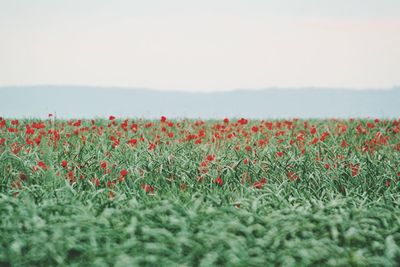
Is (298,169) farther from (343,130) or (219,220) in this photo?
(343,130)

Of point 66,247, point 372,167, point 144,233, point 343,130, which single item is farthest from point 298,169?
point 343,130

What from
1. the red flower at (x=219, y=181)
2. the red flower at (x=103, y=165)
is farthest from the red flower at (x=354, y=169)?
the red flower at (x=103, y=165)

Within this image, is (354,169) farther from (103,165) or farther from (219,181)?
(103,165)

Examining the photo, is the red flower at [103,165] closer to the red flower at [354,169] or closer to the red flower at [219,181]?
the red flower at [219,181]

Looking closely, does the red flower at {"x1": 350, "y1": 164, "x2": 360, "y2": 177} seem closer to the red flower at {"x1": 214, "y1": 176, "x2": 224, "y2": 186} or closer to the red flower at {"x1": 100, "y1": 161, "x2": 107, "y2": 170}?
the red flower at {"x1": 214, "y1": 176, "x2": 224, "y2": 186}

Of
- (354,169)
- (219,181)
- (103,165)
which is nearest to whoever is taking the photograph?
(219,181)

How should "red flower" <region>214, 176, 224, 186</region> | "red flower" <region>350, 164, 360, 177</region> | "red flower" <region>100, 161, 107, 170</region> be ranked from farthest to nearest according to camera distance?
"red flower" <region>350, 164, 360, 177</region> → "red flower" <region>100, 161, 107, 170</region> → "red flower" <region>214, 176, 224, 186</region>

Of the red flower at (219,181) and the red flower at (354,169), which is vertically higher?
the red flower at (354,169)

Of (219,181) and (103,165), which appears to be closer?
(219,181)

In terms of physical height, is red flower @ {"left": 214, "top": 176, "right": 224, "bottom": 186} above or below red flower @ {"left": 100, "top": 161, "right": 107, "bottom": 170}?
below

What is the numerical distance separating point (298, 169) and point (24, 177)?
11.1 ft

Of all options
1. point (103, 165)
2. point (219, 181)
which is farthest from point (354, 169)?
point (103, 165)

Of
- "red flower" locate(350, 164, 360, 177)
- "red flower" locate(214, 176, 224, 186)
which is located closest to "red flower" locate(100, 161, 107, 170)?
"red flower" locate(214, 176, 224, 186)

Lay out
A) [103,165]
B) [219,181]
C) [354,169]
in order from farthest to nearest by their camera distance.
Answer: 1. [354,169]
2. [103,165]
3. [219,181]
